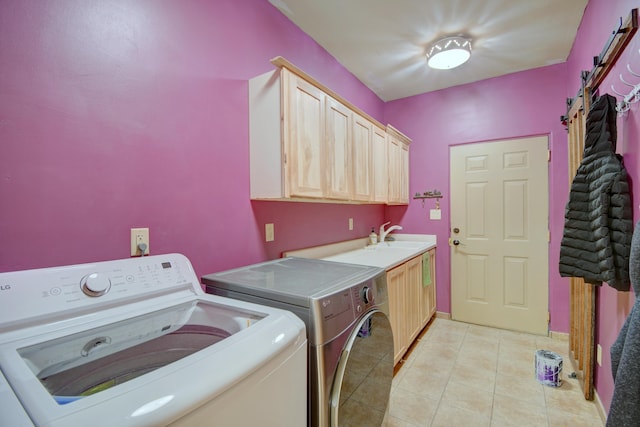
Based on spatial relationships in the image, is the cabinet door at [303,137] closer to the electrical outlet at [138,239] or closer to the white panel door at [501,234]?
the electrical outlet at [138,239]

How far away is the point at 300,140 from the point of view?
1.74m

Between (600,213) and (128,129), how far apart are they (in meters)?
2.23

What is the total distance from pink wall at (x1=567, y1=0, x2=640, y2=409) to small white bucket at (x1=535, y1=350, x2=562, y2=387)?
227 millimetres

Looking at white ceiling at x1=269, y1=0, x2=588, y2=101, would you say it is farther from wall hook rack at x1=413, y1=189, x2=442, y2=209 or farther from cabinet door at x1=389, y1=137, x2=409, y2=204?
wall hook rack at x1=413, y1=189, x2=442, y2=209

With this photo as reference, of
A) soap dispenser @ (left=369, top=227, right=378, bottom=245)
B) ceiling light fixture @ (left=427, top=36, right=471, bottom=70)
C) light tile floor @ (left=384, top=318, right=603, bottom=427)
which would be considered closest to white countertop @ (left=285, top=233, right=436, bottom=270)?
soap dispenser @ (left=369, top=227, right=378, bottom=245)

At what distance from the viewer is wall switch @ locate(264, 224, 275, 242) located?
1.93 meters

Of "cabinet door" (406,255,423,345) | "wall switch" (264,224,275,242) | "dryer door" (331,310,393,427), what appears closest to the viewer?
"dryer door" (331,310,393,427)

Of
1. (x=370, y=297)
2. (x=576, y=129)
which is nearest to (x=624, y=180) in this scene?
(x=576, y=129)

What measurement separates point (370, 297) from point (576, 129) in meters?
2.16

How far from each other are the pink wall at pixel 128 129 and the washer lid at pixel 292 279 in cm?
19

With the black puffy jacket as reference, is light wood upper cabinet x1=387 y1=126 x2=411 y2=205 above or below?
above

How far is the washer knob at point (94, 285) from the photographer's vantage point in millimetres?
929

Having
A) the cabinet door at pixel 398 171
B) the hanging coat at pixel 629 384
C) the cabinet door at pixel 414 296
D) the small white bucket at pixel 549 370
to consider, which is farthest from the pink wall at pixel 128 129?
the small white bucket at pixel 549 370

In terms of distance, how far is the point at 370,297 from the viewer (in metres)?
1.34
